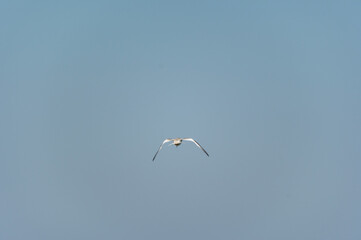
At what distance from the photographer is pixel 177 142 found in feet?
214

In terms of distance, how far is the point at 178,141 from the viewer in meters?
65.6

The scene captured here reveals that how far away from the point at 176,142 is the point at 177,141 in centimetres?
67

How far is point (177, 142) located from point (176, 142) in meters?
0.18

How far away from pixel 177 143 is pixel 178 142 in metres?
0.55

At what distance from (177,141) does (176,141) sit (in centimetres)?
19

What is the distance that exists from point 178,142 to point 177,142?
0.73ft

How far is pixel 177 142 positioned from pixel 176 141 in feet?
2.01

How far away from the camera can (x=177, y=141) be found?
65750 mm

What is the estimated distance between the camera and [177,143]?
6450 centimetres

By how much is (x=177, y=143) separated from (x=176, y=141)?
1238 mm

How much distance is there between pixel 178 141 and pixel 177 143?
46.3 inches

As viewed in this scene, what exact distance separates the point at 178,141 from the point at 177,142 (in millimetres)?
553

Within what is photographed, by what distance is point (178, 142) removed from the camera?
65000 millimetres

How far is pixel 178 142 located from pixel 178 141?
2.10ft
